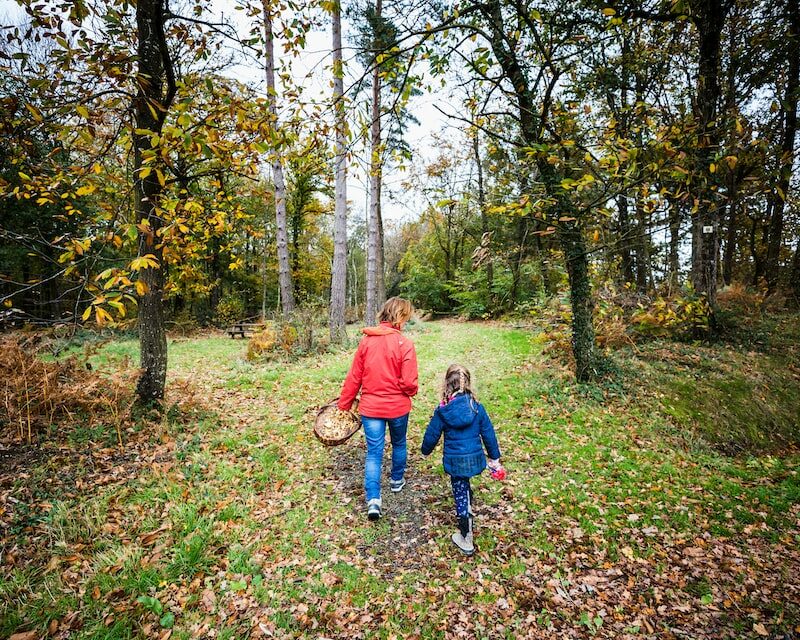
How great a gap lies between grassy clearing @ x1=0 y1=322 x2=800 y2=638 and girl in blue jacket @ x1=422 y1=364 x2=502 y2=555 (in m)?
0.37

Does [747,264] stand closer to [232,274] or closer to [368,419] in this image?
[368,419]

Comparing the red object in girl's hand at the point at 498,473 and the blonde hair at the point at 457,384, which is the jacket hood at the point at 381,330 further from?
the red object in girl's hand at the point at 498,473

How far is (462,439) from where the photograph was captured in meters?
3.73

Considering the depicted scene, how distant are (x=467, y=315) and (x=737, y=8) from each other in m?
16.6

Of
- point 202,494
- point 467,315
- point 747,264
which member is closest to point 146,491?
point 202,494

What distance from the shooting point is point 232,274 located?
26484 millimetres

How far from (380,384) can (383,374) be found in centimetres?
12

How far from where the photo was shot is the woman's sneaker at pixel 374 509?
4.05 m

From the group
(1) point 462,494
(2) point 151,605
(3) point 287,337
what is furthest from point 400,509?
(3) point 287,337

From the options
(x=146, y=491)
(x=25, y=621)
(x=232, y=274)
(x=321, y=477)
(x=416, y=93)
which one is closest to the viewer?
(x=25, y=621)

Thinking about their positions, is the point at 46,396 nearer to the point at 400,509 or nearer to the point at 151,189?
the point at 151,189

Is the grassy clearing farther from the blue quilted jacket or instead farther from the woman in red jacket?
the blue quilted jacket

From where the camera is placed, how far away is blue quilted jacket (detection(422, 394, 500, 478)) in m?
3.68

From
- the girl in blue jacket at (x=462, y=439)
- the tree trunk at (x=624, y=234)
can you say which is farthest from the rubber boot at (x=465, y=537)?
the tree trunk at (x=624, y=234)
